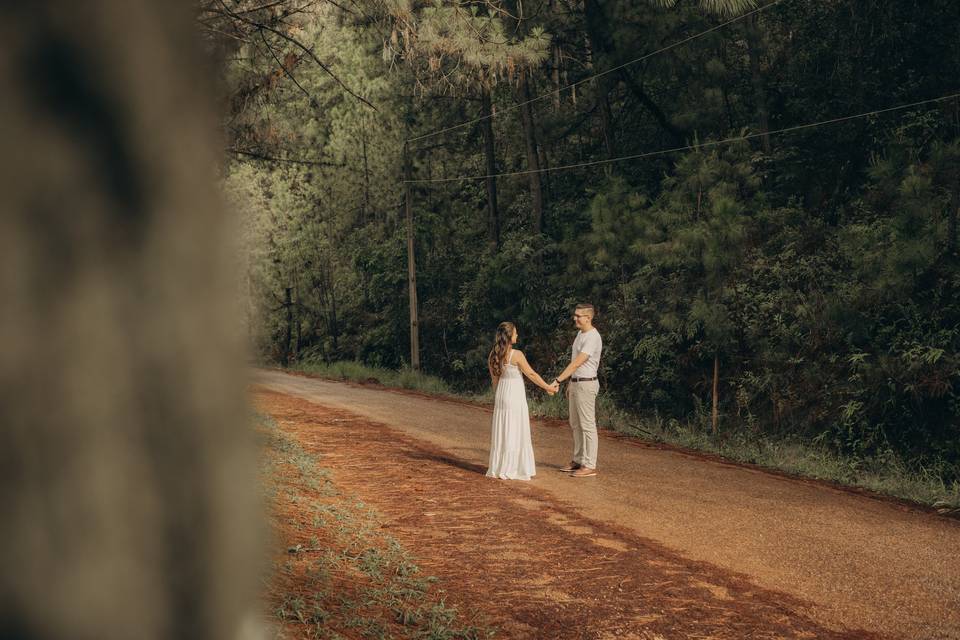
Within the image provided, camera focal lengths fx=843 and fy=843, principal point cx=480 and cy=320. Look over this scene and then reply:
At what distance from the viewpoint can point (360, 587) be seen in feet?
20.1

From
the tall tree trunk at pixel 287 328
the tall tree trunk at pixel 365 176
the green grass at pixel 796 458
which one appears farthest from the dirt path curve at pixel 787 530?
the tall tree trunk at pixel 287 328

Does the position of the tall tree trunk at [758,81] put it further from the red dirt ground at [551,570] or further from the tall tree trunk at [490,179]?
the red dirt ground at [551,570]

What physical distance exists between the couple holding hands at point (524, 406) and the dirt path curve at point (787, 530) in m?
0.39

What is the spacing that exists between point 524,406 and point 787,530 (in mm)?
3784

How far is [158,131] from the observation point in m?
0.56

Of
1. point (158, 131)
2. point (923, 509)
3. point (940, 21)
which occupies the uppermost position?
point (940, 21)

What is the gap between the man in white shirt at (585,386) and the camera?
11133 mm

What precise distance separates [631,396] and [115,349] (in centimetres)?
2304

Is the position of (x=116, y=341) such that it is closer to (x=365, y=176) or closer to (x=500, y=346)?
(x=500, y=346)

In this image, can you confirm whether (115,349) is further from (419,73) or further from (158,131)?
(419,73)

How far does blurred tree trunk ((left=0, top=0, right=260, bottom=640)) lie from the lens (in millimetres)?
532

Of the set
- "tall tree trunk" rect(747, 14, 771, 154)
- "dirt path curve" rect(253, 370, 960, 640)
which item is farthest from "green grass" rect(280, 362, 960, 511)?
"tall tree trunk" rect(747, 14, 771, 154)

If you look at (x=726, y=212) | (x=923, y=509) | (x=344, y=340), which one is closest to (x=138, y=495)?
(x=923, y=509)

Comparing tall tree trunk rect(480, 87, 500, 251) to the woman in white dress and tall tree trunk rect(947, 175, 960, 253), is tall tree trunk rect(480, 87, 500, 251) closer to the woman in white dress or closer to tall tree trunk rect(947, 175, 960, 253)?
tall tree trunk rect(947, 175, 960, 253)
